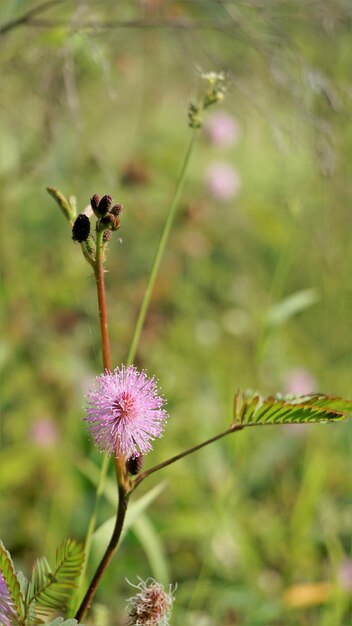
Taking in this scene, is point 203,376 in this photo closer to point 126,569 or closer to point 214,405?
point 214,405

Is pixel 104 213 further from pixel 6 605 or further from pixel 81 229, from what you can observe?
pixel 6 605

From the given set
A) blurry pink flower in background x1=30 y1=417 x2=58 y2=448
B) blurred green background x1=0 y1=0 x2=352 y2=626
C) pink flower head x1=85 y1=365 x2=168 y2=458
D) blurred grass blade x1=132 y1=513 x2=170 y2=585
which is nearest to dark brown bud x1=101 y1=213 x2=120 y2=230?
pink flower head x1=85 y1=365 x2=168 y2=458

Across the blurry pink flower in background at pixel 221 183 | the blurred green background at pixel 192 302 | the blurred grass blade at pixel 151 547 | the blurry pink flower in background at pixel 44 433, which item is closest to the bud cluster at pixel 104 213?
the blurred green background at pixel 192 302

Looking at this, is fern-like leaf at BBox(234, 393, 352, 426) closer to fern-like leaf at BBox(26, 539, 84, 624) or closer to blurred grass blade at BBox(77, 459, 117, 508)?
fern-like leaf at BBox(26, 539, 84, 624)

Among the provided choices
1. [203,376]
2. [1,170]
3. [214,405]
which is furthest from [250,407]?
[203,376]

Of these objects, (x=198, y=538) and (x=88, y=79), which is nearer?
(x=198, y=538)

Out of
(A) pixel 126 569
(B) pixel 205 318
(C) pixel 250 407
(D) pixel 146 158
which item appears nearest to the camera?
(C) pixel 250 407

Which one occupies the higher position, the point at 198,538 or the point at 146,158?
the point at 146,158
